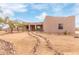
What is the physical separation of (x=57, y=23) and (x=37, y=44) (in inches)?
11.3

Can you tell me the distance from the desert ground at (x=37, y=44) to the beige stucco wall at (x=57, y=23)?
0.05 meters

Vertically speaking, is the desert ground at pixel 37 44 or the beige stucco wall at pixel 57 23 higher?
the beige stucco wall at pixel 57 23

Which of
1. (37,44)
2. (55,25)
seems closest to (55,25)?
(55,25)

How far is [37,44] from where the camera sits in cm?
381

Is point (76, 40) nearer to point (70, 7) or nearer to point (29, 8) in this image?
point (70, 7)

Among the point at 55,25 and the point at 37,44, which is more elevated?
the point at 55,25

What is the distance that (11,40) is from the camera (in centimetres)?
380

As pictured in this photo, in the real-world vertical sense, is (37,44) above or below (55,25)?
below

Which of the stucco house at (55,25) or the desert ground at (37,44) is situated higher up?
the stucco house at (55,25)

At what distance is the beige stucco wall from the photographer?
12.4ft

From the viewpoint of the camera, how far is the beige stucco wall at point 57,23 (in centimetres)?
379

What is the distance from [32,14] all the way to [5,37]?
1.15ft

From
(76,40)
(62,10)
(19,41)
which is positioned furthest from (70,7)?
(19,41)

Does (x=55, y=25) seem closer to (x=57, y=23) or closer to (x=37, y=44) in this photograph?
(x=57, y=23)
